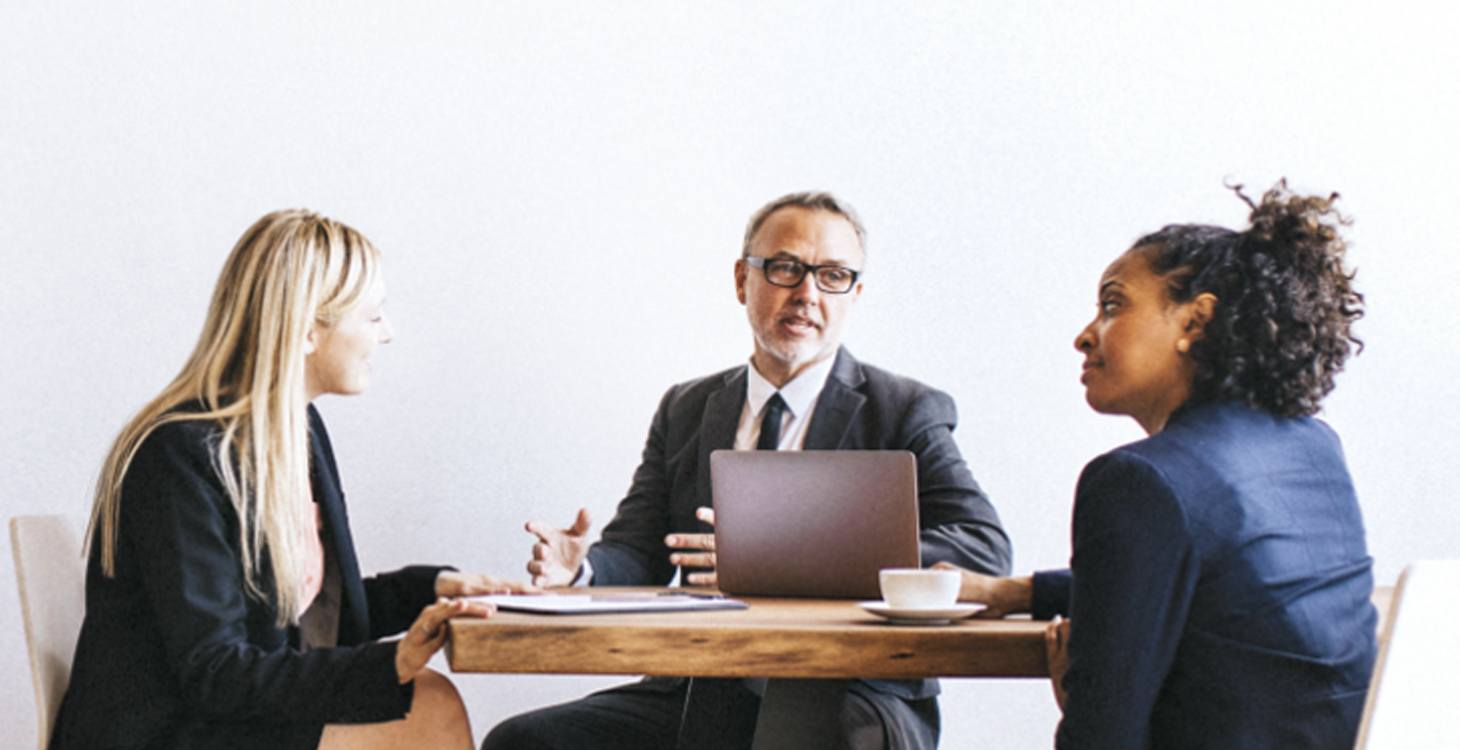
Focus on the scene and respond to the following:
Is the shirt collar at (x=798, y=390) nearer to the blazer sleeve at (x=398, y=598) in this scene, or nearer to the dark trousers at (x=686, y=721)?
the dark trousers at (x=686, y=721)

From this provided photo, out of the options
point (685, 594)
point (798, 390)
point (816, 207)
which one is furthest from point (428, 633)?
point (816, 207)

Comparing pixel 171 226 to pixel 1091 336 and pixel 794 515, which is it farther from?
pixel 1091 336

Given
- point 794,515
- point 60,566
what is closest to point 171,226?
point 60,566

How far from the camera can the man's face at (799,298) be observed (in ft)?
9.22

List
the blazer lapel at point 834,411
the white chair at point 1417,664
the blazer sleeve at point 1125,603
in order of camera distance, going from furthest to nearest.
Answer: the blazer lapel at point 834,411
the blazer sleeve at point 1125,603
the white chair at point 1417,664

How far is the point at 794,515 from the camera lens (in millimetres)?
2271

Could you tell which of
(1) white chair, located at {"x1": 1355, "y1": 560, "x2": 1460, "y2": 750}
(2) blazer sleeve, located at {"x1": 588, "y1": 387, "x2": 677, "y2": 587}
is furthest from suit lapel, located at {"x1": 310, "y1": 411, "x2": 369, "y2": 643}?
(1) white chair, located at {"x1": 1355, "y1": 560, "x2": 1460, "y2": 750}

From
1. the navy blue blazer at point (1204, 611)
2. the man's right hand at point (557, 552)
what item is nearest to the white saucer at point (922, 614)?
the navy blue blazer at point (1204, 611)

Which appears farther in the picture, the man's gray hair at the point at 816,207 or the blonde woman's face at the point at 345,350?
the man's gray hair at the point at 816,207

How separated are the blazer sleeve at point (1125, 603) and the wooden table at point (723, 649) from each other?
0.19 m

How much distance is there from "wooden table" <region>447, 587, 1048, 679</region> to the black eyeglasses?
44.2 inches

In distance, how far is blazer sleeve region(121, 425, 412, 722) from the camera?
1.87m

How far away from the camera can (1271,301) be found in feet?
6.00

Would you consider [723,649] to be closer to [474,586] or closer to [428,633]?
[428,633]
